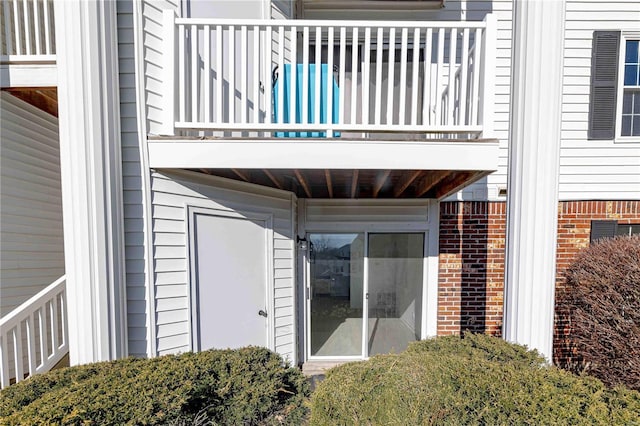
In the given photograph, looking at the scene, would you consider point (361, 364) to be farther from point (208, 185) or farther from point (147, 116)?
point (147, 116)

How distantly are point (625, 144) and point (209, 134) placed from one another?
6.09 meters

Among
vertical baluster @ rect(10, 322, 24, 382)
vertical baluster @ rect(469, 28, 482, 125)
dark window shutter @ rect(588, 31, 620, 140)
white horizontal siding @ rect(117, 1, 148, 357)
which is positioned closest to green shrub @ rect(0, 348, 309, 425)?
white horizontal siding @ rect(117, 1, 148, 357)

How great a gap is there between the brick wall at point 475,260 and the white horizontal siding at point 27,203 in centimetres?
589

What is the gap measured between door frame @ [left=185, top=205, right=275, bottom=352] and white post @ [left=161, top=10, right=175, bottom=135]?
2.87ft

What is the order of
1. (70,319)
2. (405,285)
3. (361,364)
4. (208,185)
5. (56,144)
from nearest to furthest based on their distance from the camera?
(361,364) → (70,319) → (208,185) → (56,144) → (405,285)

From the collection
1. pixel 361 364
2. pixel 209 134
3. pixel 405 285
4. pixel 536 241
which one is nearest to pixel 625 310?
pixel 536 241

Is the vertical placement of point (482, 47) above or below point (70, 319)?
above

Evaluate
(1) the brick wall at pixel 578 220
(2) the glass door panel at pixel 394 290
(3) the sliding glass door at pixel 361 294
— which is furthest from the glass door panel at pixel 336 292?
(1) the brick wall at pixel 578 220

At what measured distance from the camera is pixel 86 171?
8.00 ft

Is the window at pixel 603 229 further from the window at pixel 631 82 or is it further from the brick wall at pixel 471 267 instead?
the window at pixel 631 82

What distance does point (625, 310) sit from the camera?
3014mm

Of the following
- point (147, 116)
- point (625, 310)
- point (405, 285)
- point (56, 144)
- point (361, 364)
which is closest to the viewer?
point (361, 364)

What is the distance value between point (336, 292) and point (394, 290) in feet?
3.33

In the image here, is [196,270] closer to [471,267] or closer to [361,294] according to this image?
[361,294]
